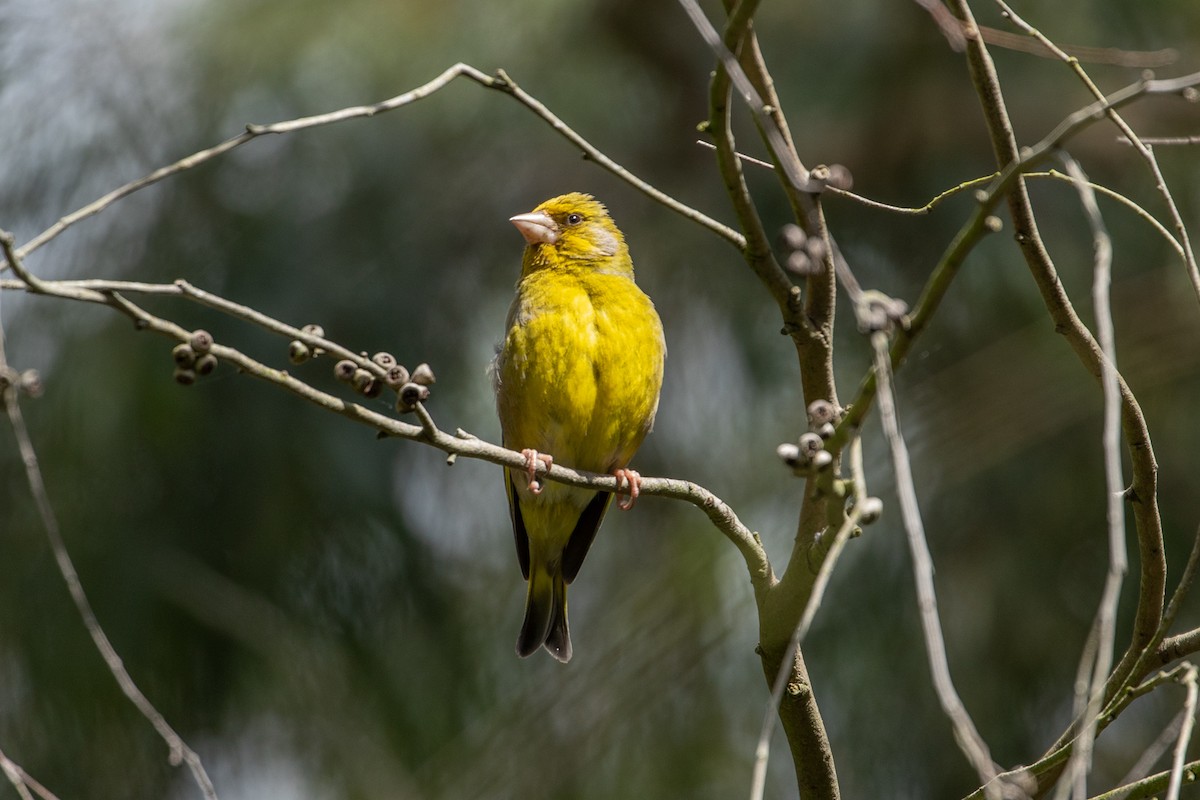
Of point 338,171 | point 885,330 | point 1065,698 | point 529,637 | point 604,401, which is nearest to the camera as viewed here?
point 885,330

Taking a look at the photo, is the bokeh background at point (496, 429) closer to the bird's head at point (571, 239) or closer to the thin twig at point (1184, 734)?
the bird's head at point (571, 239)

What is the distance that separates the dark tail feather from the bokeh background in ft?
2.87

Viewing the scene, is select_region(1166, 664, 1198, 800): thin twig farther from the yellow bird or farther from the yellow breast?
the yellow breast

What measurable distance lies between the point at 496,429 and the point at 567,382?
2.23 meters

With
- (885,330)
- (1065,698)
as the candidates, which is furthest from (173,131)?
(885,330)

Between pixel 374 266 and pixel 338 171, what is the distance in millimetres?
592

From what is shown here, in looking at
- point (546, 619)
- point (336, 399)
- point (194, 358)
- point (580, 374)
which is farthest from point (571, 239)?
point (194, 358)

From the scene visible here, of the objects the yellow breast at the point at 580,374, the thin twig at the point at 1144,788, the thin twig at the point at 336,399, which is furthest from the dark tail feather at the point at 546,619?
the thin twig at the point at 1144,788

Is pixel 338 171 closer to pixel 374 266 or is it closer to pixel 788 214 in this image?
pixel 374 266

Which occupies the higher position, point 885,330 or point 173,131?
point 173,131

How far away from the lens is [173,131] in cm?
647

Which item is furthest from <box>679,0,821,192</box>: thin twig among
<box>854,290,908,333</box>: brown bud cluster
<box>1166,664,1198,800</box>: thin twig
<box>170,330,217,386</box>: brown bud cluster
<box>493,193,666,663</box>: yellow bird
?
<box>493,193,666,663</box>: yellow bird

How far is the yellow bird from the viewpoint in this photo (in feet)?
14.3

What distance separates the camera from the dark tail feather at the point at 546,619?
4.80 m
